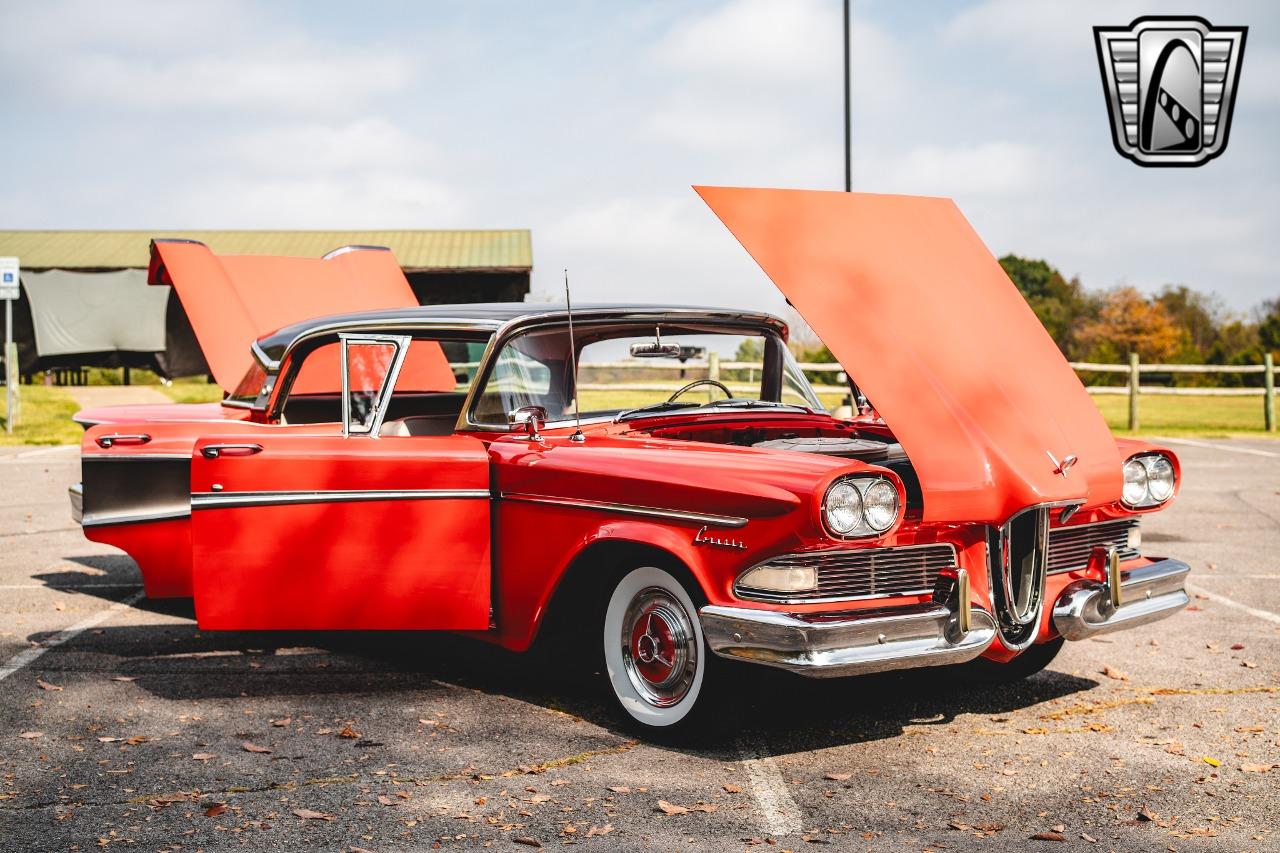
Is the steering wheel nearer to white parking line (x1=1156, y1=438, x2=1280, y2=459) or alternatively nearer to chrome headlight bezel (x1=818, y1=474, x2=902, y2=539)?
chrome headlight bezel (x1=818, y1=474, x2=902, y2=539)

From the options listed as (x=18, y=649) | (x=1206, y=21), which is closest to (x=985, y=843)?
(x=18, y=649)

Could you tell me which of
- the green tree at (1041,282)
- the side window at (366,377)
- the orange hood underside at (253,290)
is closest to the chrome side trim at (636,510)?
the side window at (366,377)

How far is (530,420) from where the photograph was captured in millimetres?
5121

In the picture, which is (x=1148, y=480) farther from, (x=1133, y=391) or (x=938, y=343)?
(x=1133, y=391)

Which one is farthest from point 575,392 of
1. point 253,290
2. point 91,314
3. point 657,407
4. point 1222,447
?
point 91,314

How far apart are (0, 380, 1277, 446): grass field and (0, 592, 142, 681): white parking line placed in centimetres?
295

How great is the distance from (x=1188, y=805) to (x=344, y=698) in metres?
3.20

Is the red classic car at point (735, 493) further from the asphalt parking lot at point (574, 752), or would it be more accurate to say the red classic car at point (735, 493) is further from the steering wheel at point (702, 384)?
the asphalt parking lot at point (574, 752)

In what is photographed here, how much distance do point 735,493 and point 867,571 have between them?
54 cm

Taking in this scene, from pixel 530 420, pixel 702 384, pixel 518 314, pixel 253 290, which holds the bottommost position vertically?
pixel 530 420

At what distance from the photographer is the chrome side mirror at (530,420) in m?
5.10

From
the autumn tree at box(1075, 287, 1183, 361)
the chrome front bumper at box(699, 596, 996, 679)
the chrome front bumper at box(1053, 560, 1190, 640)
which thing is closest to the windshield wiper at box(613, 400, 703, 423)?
the chrome front bumper at box(699, 596, 996, 679)

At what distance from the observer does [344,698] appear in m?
5.28

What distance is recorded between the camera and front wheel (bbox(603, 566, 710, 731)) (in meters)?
4.54
